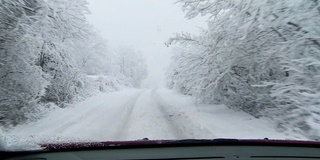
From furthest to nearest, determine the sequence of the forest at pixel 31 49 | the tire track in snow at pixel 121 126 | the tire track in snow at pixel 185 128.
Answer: the forest at pixel 31 49 → the tire track in snow at pixel 185 128 → the tire track in snow at pixel 121 126

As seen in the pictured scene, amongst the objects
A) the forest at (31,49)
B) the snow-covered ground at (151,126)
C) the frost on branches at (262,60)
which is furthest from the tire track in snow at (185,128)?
the forest at (31,49)

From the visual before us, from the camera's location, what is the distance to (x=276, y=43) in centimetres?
1091

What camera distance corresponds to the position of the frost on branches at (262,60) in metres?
9.55

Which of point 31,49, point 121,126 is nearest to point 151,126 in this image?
point 121,126

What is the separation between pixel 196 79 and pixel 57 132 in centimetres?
630

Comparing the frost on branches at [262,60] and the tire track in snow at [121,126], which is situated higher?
the frost on branches at [262,60]

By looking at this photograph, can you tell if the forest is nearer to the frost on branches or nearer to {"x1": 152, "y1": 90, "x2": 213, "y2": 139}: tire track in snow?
the frost on branches

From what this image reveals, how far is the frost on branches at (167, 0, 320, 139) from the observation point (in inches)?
376

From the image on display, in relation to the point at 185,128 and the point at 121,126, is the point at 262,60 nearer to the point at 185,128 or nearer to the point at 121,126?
the point at 185,128

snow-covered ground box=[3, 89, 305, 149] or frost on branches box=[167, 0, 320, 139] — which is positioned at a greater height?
frost on branches box=[167, 0, 320, 139]

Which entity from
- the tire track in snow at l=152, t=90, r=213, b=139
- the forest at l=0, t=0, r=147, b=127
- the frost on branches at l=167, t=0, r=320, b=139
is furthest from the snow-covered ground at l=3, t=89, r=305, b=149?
the forest at l=0, t=0, r=147, b=127

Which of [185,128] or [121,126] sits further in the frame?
[121,126]

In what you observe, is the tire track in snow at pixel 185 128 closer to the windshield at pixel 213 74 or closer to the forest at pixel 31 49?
the windshield at pixel 213 74

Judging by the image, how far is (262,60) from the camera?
1152cm
